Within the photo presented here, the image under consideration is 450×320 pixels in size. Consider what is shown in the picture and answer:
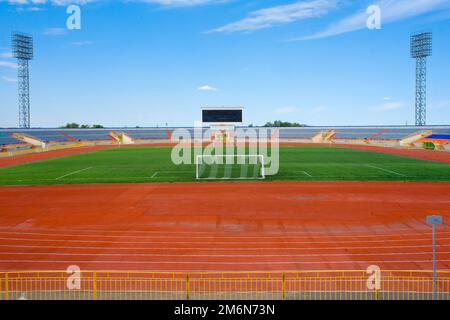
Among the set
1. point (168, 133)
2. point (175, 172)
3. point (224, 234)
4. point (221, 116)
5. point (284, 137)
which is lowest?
point (224, 234)

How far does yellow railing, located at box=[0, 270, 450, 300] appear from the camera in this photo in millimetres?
10242

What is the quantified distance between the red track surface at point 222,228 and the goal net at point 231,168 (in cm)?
590

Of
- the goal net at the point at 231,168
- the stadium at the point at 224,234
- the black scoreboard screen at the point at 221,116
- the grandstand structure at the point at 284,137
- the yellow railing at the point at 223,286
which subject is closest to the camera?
the yellow railing at the point at 223,286

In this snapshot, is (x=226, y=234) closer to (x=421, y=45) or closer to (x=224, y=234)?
(x=224, y=234)

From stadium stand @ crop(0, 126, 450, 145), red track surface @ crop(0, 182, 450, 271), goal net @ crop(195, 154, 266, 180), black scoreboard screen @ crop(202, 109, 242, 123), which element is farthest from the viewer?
stadium stand @ crop(0, 126, 450, 145)

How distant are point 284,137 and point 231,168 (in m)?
61.5

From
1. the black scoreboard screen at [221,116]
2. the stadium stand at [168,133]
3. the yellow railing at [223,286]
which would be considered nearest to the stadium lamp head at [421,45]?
the stadium stand at [168,133]

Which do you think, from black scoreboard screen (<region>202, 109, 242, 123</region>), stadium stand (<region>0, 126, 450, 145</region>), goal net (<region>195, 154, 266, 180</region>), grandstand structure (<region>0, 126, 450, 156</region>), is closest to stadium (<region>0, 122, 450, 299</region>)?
goal net (<region>195, 154, 266, 180</region>)

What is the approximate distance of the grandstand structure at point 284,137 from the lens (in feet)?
235

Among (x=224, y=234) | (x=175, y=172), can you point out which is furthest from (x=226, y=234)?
(x=175, y=172)

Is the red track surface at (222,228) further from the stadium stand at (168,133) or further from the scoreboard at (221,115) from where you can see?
the stadium stand at (168,133)

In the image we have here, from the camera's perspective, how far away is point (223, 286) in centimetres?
1120

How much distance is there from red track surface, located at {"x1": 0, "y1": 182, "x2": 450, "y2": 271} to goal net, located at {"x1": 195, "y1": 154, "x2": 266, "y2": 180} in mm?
5901

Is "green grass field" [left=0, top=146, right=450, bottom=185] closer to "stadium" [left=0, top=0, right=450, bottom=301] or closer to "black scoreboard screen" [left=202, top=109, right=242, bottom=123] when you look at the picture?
"stadium" [left=0, top=0, right=450, bottom=301]
